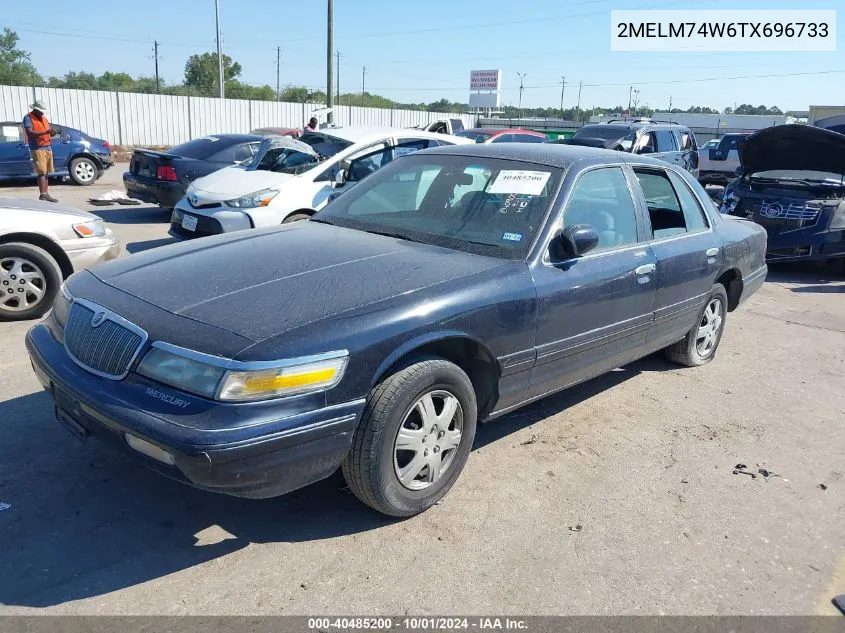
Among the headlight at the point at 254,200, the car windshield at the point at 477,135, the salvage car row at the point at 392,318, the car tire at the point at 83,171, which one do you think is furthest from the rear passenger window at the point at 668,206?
the car tire at the point at 83,171

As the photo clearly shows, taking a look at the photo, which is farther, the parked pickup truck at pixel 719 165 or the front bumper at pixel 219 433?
the parked pickup truck at pixel 719 165

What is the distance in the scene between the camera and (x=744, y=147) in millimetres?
9711

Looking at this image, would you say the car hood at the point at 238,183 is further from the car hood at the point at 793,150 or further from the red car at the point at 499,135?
the red car at the point at 499,135

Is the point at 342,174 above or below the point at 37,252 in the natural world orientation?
above

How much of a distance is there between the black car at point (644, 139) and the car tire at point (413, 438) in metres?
12.1

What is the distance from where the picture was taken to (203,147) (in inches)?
446

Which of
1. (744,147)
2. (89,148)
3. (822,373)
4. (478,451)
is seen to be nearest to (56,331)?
(478,451)

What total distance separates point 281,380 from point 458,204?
1857 millimetres

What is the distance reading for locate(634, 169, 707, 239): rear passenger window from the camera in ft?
15.4

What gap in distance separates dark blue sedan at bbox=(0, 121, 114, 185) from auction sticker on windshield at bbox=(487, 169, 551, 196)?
1378 cm

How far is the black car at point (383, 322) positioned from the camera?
8.67 feet

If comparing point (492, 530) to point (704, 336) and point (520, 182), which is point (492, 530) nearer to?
point (520, 182)

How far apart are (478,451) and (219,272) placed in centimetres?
174

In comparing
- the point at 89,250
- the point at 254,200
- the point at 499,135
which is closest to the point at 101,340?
the point at 89,250
